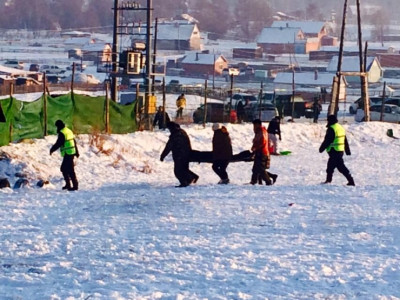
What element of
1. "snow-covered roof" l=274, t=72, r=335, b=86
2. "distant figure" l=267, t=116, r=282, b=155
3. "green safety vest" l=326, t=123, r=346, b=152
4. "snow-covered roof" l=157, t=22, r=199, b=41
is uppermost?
"snow-covered roof" l=157, t=22, r=199, b=41

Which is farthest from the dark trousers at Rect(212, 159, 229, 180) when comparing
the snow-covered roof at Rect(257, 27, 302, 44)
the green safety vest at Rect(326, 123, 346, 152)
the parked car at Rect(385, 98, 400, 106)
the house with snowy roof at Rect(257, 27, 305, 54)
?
the snow-covered roof at Rect(257, 27, 302, 44)

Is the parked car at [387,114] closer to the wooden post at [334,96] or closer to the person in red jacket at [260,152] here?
the wooden post at [334,96]

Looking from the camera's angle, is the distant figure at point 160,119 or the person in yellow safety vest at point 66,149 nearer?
the person in yellow safety vest at point 66,149

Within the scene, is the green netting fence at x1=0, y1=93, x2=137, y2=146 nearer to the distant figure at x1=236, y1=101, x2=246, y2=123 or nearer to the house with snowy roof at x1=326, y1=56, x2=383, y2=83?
the distant figure at x1=236, y1=101, x2=246, y2=123

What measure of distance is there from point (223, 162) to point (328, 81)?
6663cm

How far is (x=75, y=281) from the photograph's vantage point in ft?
29.8

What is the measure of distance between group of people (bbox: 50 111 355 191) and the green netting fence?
3.95 metres

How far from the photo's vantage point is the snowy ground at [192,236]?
891 centimetres

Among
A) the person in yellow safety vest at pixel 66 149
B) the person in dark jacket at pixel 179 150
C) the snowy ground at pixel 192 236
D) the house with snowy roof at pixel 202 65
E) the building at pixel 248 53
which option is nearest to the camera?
the snowy ground at pixel 192 236

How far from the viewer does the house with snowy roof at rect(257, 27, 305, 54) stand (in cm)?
13450

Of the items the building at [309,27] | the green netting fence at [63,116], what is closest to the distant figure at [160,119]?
the green netting fence at [63,116]

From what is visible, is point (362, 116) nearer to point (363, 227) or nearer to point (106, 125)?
point (106, 125)

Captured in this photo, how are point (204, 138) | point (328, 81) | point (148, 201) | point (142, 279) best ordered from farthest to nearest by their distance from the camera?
point (328, 81) → point (204, 138) → point (148, 201) → point (142, 279)

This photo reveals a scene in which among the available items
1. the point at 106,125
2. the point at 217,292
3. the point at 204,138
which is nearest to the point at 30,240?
the point at 217,292
